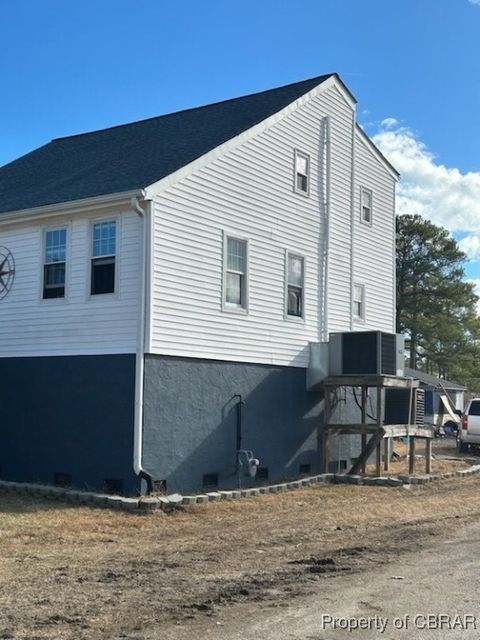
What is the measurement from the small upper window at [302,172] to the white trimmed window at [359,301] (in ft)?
9.77

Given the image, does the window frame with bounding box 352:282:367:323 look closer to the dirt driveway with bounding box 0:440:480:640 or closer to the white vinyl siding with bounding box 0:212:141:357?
the dirt driveway with bounding box 0:440:480:640

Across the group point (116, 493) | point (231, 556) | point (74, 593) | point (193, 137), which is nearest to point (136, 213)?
point (193, 137)

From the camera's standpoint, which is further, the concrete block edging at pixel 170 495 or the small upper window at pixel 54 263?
the small upper window at pixel 54 263

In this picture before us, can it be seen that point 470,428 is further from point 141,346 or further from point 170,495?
point 141,346

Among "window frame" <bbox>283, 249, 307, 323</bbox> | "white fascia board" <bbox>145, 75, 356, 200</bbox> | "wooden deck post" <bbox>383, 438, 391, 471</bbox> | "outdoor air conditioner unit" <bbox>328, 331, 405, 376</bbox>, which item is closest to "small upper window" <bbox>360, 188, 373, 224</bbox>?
"white fascia board" <bbox>145, 75, 356, 200</bbox>

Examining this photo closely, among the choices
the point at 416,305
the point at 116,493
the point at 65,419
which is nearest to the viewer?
the point at 116,493

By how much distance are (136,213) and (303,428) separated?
620 cm

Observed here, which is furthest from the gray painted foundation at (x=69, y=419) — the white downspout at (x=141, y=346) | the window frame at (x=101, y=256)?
the window frame at (x=101, y=256)

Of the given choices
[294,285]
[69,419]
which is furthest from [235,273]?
[69,419]

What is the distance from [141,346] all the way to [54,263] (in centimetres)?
268

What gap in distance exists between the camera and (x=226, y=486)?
45.4 ft

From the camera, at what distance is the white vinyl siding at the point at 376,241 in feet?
61.2

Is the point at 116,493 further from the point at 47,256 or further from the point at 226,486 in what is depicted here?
the point at 47,256

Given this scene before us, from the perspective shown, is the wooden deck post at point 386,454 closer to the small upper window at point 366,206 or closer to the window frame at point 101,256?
the small upper window at point 366,206
